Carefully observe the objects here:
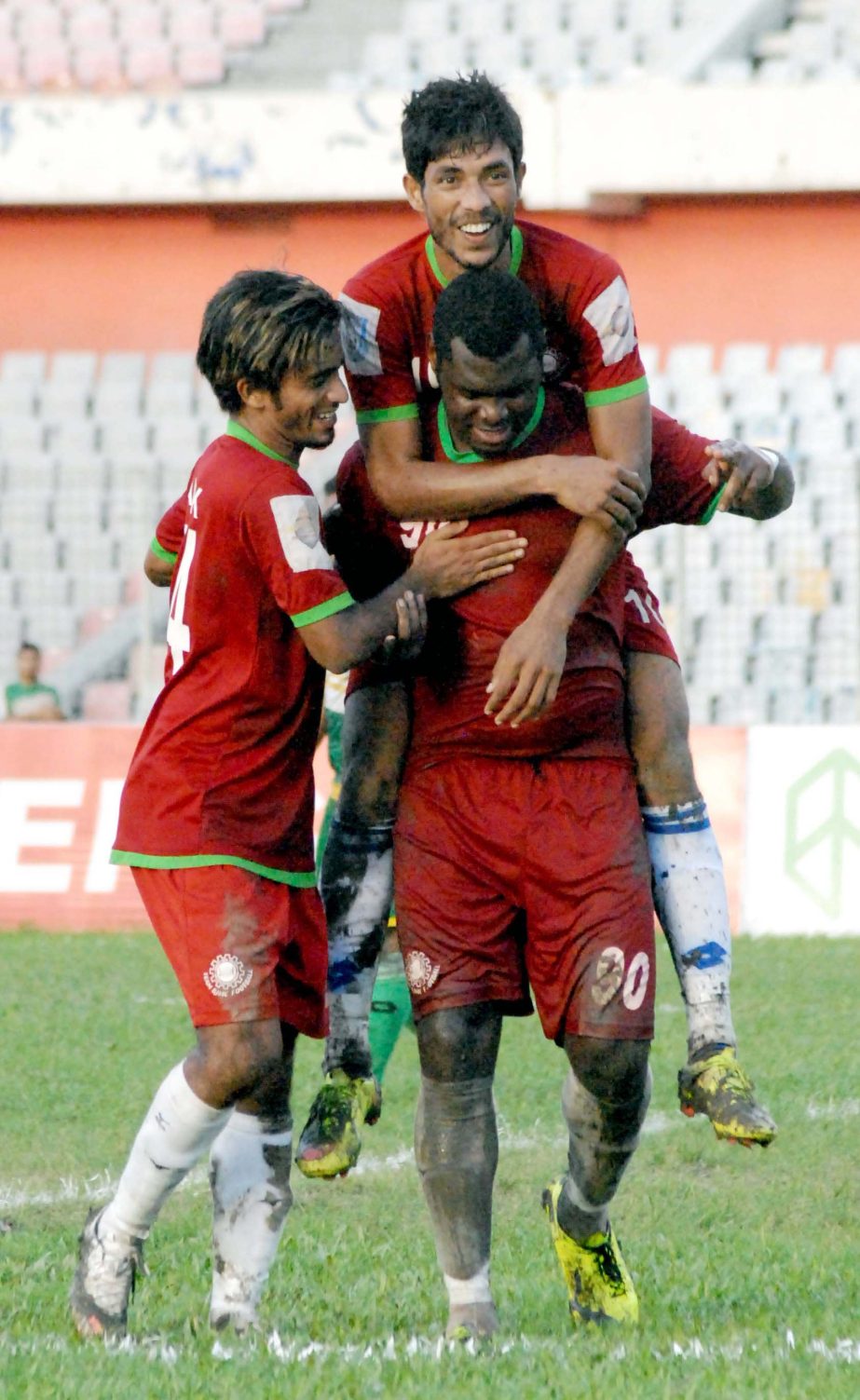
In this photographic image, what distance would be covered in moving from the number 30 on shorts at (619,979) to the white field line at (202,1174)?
2.50 meters

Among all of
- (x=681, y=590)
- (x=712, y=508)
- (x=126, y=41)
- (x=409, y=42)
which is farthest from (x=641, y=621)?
(x=126, y=41)

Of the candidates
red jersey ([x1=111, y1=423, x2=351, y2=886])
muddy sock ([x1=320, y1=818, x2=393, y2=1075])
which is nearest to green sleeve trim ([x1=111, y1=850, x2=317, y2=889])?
red jersey ([x1=111, y1=423, x2=351, y2=886])

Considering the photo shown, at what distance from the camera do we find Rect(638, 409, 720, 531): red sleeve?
4.77 m

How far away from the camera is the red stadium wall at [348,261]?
20.5 metres

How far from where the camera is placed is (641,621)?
485 cm

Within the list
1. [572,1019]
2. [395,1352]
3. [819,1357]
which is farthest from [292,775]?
[819,1357]

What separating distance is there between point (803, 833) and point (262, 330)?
8.23 meters

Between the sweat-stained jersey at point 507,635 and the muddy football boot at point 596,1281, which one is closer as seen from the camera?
the sweat-stained jersey at point 507,635

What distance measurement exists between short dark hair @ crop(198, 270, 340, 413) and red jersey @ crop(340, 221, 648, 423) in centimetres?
9

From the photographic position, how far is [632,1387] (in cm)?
407

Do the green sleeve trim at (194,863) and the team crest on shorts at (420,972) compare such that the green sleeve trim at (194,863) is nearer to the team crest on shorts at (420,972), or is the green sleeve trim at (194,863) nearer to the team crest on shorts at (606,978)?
the team crest on shorts at (420,972)

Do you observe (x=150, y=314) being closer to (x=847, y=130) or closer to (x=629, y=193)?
(x=629, y=193)

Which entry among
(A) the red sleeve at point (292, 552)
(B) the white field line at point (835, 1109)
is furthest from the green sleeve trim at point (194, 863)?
(B) the white field line at point (835, 1109)

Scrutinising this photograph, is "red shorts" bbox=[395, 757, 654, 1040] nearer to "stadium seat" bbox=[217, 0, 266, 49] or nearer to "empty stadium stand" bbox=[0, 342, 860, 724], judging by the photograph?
"empty stadium stand" bbox=[0, 342, 860, 724]
